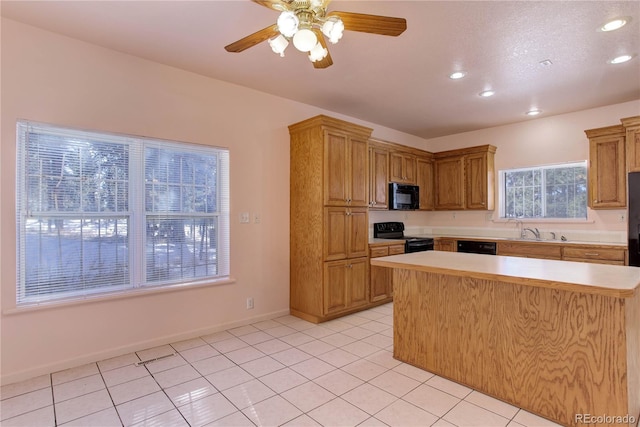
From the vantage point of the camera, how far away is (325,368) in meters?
2.63

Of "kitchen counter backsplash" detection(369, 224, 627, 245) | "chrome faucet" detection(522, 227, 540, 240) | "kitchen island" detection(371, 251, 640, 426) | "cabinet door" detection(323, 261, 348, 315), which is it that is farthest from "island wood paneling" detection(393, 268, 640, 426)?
"chrome faucet" detection(522, 227, 540, 240)

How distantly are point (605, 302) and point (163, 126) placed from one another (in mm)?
3730

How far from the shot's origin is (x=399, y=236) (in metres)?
5.43

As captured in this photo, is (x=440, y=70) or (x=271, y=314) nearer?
(x=440, y=70)

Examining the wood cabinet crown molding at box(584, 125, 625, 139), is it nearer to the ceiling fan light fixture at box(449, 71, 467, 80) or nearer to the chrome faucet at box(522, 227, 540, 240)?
the chrome faucet at box(522, 227, 540, 240)

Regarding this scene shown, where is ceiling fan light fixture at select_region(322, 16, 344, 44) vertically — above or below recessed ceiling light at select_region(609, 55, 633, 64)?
below

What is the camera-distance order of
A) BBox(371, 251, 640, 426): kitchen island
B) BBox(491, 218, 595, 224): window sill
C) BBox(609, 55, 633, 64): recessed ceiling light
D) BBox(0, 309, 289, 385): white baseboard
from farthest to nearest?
1. BBox(491, 218, 595, 224): window sill
2. BBox(609, 55, 633, 64): recessed ceiling light
3. BBox(0, 309, 289, 385): white baseboard
4. BBox(371, 251, 640, 426): kitchen island

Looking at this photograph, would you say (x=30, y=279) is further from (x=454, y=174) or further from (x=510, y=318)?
(x=454, y=174)

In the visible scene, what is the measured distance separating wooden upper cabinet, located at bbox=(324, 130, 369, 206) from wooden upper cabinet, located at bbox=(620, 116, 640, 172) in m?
3.12

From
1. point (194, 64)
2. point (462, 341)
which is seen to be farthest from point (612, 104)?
point (194, 64)

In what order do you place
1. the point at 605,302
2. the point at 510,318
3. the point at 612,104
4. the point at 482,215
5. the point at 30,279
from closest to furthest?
the point at 605,302
the point at 510,318
the point at 30,279
the point at 612,104
the point at 482,215

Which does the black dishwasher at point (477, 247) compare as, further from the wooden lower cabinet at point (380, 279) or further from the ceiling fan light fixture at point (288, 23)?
the ceiling fan light fixture at point (288, 23)

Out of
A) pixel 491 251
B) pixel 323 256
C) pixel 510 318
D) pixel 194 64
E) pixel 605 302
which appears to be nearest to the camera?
pixel 605 302

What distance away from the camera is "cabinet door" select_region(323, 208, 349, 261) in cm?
374
